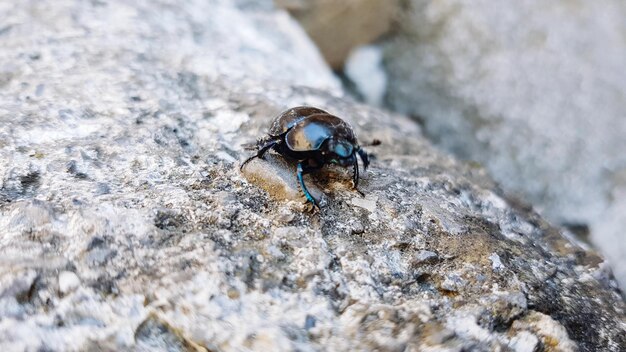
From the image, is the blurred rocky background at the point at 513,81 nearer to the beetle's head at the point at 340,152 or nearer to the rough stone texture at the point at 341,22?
the rough stone texture at the point at 341,22

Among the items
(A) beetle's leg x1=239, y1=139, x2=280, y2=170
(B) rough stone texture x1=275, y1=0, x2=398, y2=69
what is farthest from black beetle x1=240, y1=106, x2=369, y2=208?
(B) rough stone texture x1=275, y1=0, x2=398, y2=69

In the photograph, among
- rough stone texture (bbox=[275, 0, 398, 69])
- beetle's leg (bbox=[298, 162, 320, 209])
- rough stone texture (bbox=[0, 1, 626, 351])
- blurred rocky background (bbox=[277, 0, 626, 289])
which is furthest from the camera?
rough stone texture (bbox=[275, 0, 398, 69])

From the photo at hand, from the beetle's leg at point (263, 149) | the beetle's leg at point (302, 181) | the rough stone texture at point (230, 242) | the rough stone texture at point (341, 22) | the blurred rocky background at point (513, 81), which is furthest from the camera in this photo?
the rough stone texture at point (341, 22)

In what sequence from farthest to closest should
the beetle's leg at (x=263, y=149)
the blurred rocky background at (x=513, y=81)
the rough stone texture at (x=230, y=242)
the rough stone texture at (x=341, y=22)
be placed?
1. the rough stone texture at (x=341, y=22)
2. the blurred rocky background at (x=513, y=81)
3. the beetle's leg at (x=263, y=149)
4. the rough stone texture at (x=230, y=242)

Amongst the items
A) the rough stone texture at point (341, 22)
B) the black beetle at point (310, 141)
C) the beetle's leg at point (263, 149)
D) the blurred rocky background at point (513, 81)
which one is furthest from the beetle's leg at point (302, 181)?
the rough stone texture at point (341, 22)

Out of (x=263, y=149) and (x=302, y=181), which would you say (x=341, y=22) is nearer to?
(x=263, y=149)

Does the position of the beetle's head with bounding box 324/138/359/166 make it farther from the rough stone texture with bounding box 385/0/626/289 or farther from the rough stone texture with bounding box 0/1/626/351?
the rough stone texture with bounding box 385/0/626/289
